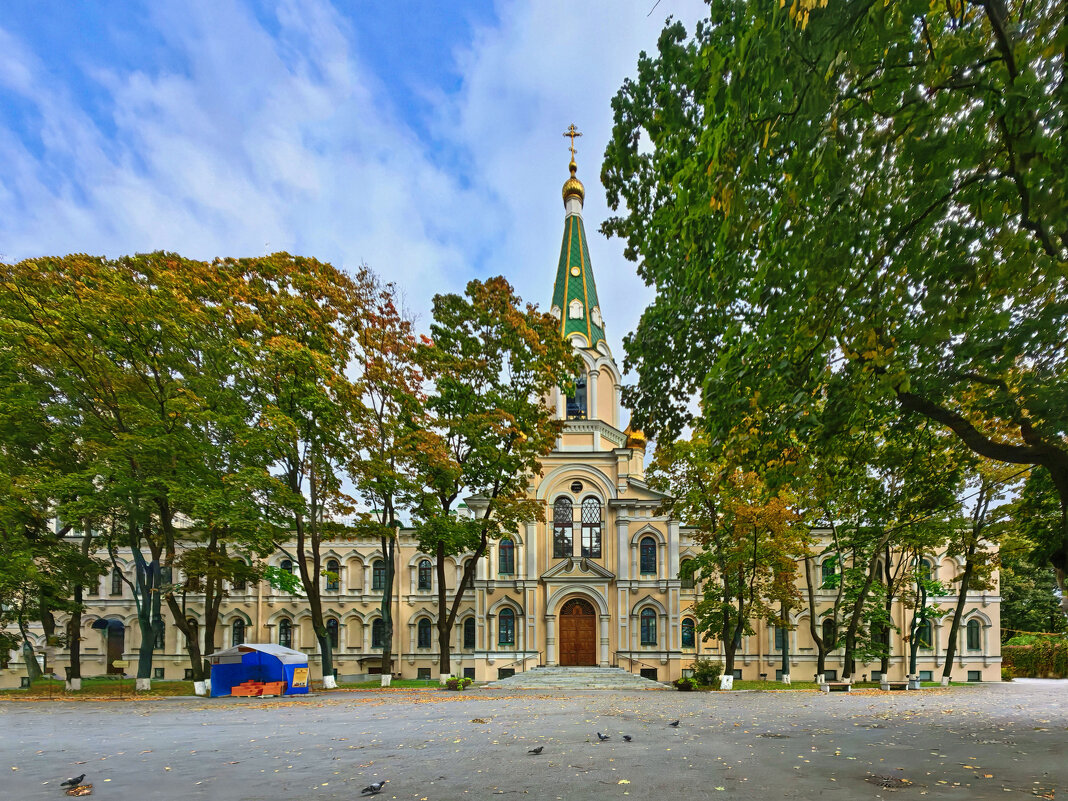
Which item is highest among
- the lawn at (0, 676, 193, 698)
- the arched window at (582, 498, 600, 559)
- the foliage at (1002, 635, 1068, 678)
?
the arched window at (582, 498, 600, 559)

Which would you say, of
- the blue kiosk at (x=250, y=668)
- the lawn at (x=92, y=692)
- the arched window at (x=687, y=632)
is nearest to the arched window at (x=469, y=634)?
the arched window at (x=687, y=632)

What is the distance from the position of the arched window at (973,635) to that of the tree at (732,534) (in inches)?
552

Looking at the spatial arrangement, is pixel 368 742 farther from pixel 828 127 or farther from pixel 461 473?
pixel 461 473

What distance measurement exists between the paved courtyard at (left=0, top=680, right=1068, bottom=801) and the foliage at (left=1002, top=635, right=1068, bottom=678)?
25.5 metres

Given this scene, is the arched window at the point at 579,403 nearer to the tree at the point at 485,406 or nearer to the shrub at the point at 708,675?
the tree at the point at 485,406

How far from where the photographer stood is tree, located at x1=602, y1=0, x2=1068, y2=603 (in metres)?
5.12

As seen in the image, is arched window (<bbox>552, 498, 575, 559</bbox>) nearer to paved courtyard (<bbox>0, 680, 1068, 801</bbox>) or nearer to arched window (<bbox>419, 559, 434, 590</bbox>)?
arched window (<bbox>419, 559, 434, 590</bbox>)

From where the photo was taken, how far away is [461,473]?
2228 centimetres

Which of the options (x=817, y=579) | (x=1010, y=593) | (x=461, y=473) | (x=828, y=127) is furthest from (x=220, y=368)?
(x=1010, y=593)

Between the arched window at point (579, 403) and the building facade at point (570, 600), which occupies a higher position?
the arched window at point (579, 403)

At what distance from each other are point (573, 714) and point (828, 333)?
10175mm

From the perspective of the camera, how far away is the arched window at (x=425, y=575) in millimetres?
36281

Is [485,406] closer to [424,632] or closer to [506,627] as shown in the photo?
[506,627]

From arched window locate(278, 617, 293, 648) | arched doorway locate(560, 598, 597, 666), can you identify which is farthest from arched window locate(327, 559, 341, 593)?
arched doorway locate(560, 598, 597, 666)
